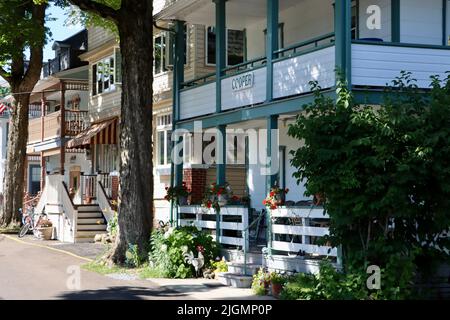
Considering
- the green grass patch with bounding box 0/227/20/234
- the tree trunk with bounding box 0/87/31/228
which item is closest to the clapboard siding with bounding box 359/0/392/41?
the tree trunk with bounding box 0/87/31/228

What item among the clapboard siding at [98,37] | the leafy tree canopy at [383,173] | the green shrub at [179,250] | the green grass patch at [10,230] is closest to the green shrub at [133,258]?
the green shrub at [179,250]

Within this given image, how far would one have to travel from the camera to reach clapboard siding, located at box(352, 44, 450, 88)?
12680 millimetres

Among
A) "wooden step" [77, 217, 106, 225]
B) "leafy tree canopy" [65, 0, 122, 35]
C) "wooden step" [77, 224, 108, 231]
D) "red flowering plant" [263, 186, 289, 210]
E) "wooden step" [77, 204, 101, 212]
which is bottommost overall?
"wooden step" [77, 224, 108, 231]

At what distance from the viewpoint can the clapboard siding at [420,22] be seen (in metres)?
14.9

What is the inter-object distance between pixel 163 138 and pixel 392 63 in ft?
40.0

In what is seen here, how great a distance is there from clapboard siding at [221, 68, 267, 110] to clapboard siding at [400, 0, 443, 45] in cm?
315

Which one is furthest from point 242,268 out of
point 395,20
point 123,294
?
point 395,20

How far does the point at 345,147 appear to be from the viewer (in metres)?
10.8

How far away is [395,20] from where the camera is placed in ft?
43.9

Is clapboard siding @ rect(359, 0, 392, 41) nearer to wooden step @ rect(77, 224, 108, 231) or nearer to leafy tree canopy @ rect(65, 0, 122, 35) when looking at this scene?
leafy tree canopy @ rect(65, 0, 122, 35)

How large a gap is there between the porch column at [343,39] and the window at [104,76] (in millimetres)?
15984

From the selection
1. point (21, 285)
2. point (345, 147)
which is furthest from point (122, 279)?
point (345, 147)

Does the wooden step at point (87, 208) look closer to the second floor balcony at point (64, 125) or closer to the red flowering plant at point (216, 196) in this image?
the second floor balcony at point (64, 125)

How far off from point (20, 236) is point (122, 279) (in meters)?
12.5
